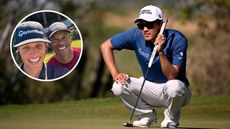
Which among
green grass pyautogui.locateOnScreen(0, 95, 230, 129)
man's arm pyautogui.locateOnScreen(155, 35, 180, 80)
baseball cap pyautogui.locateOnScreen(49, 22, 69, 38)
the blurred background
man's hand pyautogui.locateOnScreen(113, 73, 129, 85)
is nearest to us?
man's arm pyautogui.locateOnScreen(155, 35, 180, 80)

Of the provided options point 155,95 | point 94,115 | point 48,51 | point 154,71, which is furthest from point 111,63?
point 94,115

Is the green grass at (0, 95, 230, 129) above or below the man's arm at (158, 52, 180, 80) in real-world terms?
below

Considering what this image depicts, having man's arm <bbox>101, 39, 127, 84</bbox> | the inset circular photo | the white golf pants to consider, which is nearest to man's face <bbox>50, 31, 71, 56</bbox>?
the inset circular photo

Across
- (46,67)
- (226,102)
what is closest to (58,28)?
(46,67)

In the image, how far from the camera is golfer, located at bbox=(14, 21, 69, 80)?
32.1 feet

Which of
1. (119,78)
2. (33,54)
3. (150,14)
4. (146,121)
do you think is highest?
(150,14)

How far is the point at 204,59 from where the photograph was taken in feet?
73.2

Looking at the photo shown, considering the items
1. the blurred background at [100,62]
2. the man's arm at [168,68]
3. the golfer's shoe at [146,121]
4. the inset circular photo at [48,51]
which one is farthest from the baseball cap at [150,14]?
the blurred background at [100,62]

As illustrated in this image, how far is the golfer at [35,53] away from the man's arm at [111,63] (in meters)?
1.07

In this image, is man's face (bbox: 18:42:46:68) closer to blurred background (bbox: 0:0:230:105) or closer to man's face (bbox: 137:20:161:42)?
man's face (bbox: 137:20:161:42)

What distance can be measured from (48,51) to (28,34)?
0.38 metres

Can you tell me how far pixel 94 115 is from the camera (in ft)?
36.3

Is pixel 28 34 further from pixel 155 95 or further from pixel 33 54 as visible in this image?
pixel 155 95

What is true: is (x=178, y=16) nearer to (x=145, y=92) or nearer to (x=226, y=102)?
(x=226, y=102)
